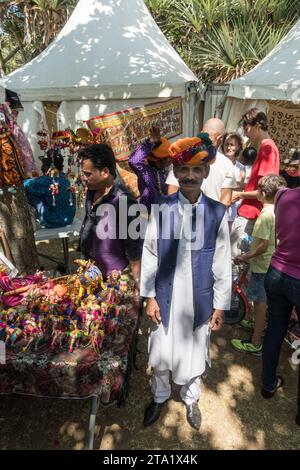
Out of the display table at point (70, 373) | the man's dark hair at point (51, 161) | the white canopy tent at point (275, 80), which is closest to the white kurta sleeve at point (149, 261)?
the display table at point (70, 373)

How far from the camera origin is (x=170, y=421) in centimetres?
271

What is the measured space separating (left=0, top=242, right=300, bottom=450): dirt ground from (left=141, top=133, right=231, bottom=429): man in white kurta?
209mm

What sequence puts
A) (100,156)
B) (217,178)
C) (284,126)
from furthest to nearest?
(284,126) < (217,178) < (100,156)

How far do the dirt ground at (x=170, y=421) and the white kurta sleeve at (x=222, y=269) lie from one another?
3.67 feet

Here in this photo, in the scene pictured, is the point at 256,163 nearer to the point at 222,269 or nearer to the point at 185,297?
the point at 222,269

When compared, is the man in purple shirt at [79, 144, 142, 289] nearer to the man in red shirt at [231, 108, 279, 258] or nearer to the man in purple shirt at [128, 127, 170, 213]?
the man in purple shirt at [128, 127, 170, 213]

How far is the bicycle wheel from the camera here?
12.9ft

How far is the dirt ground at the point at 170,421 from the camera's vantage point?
2.55 meters

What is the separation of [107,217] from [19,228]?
155 cm

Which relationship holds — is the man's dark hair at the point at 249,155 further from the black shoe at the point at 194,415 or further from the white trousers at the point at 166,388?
the black shoe at the point at 194,415

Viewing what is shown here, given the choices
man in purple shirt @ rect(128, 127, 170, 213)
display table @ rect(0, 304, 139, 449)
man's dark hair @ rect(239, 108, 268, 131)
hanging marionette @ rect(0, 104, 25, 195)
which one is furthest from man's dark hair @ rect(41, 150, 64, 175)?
display table @ rect(0, 304, 139, 449)

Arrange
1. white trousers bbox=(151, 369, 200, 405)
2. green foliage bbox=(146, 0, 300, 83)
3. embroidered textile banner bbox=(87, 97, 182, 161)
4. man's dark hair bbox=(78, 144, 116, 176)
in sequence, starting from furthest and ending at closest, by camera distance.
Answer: green foliage bbox=(146, 0, 300, 83)
embroidered textile banner bbox=(87, 97, 182, 161)
white trousers bbox=(151, 369, 200, 405)
man's dark hair bbox=(78, 144, 116, 176)

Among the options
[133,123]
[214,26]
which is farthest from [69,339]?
[214,26]

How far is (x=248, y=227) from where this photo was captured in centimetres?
383
